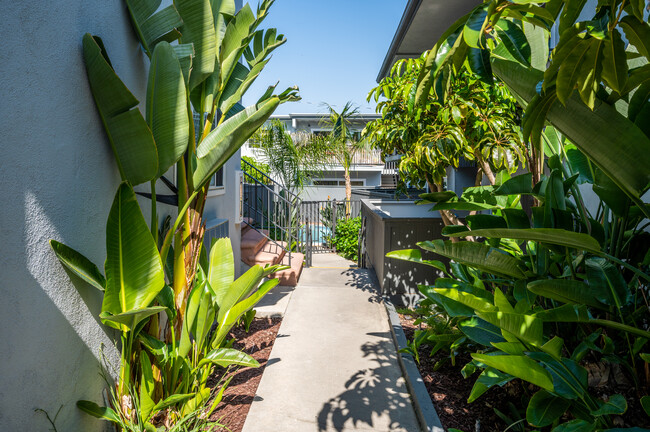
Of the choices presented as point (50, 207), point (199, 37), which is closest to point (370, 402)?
point (50, 207)

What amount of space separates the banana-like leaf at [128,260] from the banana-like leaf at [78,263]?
4.2 inches

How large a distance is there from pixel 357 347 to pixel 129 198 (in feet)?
10.0

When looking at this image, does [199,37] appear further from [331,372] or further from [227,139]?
[331,372]

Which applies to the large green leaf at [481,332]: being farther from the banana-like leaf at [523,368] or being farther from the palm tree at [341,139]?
the palm tree at [341,139]

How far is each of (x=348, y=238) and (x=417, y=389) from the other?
7.75 meters

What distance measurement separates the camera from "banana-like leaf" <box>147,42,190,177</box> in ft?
8.04

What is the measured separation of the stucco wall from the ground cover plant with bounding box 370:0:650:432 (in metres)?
1.89

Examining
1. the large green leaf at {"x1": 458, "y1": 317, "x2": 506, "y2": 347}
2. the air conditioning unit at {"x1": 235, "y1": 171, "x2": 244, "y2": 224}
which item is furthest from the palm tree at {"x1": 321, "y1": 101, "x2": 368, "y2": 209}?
the large green leaf at {"x1": 458, "y1": 317, "x2": 506, "y2": 347}

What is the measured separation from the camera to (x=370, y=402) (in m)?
3.15

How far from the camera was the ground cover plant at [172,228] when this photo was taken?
2.16 metres

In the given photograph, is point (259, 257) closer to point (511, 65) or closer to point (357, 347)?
point (357, 347)

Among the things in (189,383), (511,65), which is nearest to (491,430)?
(189,383)

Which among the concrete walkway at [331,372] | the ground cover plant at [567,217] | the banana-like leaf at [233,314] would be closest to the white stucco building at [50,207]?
the banana-like leaf at [233,314]

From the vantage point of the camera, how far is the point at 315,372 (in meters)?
3.66
